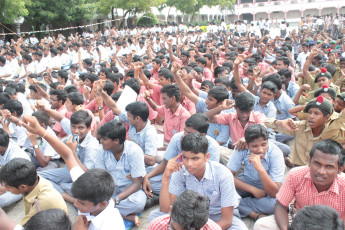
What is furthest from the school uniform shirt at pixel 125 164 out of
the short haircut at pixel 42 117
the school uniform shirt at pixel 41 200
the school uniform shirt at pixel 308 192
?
the school uniform shirt at pixel 308 192

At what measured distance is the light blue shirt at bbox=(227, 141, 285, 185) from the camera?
2.93 meters

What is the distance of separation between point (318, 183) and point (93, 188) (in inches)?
62.7

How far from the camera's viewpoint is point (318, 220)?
1.67 m

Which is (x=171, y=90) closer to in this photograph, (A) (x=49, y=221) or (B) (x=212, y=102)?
(B) (x=212, y=102)

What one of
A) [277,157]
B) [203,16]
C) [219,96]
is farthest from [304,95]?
[203,16]

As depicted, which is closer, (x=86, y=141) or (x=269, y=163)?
(x=269, y=163)

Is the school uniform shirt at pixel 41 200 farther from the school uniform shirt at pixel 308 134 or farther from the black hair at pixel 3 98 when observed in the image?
the black hair at pixel 3 98

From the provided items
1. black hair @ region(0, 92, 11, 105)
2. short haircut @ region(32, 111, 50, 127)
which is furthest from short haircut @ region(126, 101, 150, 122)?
black hair @ region(0, 92, 11, 105)

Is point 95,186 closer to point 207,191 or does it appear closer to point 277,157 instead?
point 207,191

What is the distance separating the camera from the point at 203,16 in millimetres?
42250

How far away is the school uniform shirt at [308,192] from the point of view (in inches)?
89.7

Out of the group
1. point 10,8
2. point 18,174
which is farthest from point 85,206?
point 10,8

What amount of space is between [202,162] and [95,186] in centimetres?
82

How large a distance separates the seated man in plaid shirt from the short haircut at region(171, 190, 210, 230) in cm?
90
